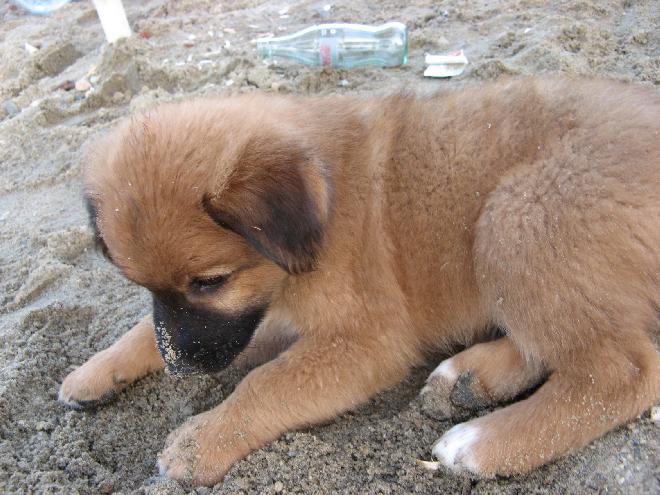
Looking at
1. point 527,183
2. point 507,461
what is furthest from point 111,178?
point 507,461

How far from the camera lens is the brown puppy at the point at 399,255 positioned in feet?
6.45

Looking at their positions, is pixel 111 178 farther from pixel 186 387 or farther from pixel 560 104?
pixel 560 104

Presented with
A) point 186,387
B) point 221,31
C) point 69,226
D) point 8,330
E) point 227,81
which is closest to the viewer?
point 186,387

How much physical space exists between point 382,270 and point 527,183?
0.63 m

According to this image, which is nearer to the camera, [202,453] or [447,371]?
[202,453]

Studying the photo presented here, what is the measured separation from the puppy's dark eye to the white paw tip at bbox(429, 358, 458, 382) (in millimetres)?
915

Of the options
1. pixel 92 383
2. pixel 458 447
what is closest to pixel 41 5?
pixel 92 383

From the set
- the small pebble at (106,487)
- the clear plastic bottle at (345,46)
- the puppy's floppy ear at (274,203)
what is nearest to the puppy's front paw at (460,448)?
the puppy's floppy ear at (274,203)

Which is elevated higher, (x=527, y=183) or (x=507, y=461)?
(x=527, y=183)

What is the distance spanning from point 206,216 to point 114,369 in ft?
3.31

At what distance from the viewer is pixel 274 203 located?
188 cm

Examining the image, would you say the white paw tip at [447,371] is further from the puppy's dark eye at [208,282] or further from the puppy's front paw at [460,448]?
the puppy's dark eye at [208,282]

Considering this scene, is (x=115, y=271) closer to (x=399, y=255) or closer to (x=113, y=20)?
(x=399, y=255)

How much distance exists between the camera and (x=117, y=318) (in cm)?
299
